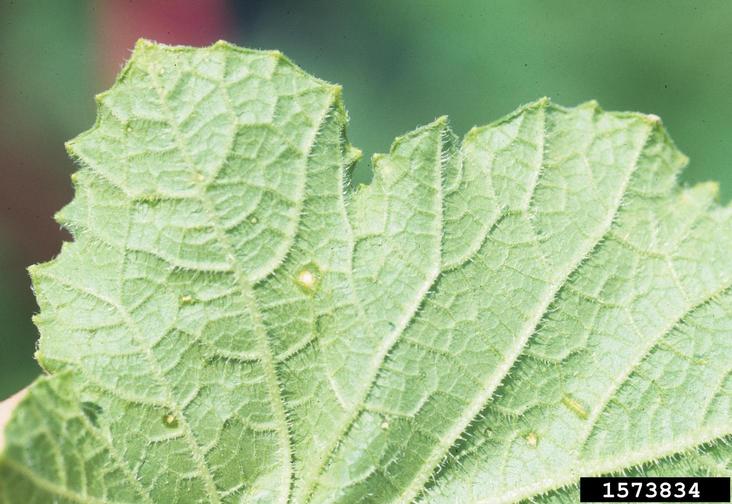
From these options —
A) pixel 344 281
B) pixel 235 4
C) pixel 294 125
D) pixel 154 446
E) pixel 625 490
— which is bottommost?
pixel 154 446

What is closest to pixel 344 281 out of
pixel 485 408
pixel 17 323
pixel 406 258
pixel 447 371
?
pixel 406 258

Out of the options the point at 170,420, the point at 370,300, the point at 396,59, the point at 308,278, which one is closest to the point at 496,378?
the point at 370,300

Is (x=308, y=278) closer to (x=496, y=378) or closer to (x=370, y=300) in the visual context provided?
(x=370, y=300)

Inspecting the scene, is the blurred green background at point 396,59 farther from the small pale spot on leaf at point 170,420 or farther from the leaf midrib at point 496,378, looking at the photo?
the small pale spot on leaf at point 170,420

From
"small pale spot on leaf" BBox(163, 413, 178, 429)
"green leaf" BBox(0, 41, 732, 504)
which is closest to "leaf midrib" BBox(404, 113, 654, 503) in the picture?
"green leaf" BBox(0, 41, 732, 504)

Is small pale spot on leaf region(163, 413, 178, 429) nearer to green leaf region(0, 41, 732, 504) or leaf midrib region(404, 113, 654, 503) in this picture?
green leaf region(0, 41, 732, 504)

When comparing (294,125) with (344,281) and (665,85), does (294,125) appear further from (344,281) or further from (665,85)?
(665,85)

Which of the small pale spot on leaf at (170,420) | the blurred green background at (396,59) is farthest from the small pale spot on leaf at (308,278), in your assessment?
the blurred green background at (396,59)
